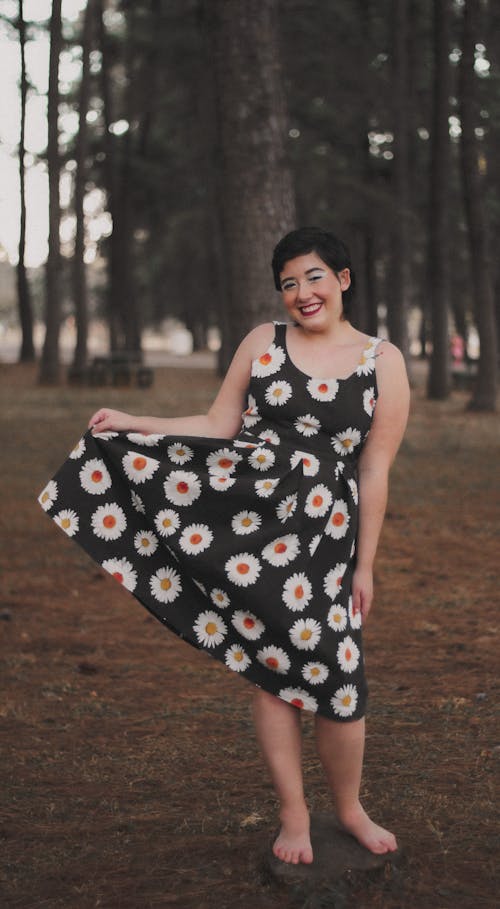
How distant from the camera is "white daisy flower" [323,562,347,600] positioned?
348 cm

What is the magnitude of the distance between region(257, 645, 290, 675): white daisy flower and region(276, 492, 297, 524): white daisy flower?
1.29ft

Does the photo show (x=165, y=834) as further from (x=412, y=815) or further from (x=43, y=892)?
(x=412, y=815)

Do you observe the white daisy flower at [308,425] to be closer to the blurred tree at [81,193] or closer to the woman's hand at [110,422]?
the woman's hand at [110,422]

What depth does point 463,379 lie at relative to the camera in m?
27.9

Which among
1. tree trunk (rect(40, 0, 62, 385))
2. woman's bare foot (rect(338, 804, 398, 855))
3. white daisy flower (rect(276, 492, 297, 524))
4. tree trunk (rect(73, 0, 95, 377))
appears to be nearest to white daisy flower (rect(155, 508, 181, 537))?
white daisy flower (rect(276, 492, 297, 524))

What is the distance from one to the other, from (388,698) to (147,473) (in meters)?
2.39

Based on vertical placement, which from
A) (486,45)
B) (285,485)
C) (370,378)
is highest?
(486,45)

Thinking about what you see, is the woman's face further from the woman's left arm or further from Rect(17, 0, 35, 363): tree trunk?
Rect(17, 0, 35, 363): tree trunk

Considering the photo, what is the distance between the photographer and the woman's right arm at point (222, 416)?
374 centimetres

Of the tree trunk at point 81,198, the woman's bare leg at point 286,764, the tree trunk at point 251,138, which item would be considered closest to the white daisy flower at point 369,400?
the woman's bare leg at point 286,764

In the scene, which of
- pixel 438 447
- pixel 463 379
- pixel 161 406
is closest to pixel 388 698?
pixel 438 447

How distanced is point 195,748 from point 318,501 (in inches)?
71.6

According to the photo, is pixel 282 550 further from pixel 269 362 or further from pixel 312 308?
pixel 312 308

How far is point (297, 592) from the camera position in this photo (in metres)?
3.45
